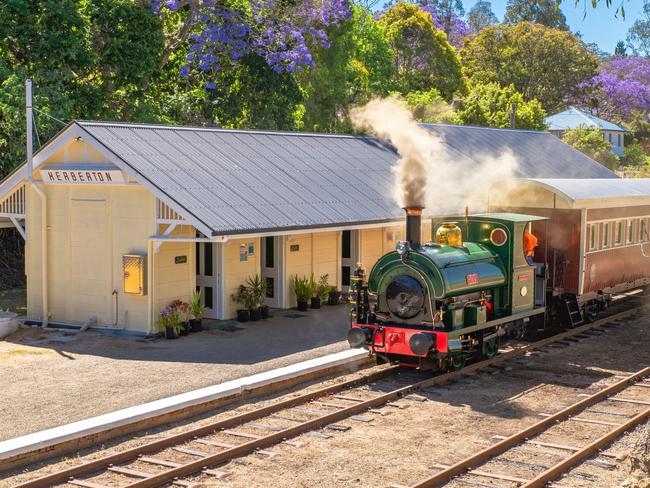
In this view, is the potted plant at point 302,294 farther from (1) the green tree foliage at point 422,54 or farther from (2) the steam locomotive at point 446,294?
(1) the green tree foliage at point 422,54

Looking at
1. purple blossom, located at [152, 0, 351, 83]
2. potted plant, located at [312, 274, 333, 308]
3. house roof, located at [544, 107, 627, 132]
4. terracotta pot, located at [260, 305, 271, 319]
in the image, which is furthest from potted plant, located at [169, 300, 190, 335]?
house roof, located at [544, 107, 627, 132]

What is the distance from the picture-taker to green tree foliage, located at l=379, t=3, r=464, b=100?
58.0 m

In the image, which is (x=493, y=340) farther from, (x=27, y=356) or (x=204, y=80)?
(x=204, y=80)

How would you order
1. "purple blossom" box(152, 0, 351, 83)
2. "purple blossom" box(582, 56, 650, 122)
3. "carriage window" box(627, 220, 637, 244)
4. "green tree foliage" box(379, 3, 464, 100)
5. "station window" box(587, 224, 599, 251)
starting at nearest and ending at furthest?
1. "station window" box(587, 224, 599, 251)
2. "carriage window" box(627, 220, 637, 244)
3. "purple blossom" box(152, 0, 351, 83)
4. "green tree foliage" box(379, 3, 464, 100)
5. "purple blossom" box(582, 56, 650, 122)

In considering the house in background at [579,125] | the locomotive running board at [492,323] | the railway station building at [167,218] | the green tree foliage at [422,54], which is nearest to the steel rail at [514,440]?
the locomotive running board at [492,323]

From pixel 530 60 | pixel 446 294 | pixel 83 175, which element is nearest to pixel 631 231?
pixel 446 294

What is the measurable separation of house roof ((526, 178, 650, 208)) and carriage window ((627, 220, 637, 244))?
50 cm

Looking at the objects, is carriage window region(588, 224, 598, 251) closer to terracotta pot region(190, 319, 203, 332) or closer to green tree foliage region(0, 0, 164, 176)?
terracotta pot region(190, 319, 203, 332)

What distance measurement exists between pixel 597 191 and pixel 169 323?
10.0 m

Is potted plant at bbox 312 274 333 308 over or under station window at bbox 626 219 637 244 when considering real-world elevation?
under

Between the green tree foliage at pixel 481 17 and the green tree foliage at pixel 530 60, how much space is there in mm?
52959

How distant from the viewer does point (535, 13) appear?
101375 mm

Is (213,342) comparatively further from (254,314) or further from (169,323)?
(254,314)

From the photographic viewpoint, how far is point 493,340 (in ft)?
52.4
